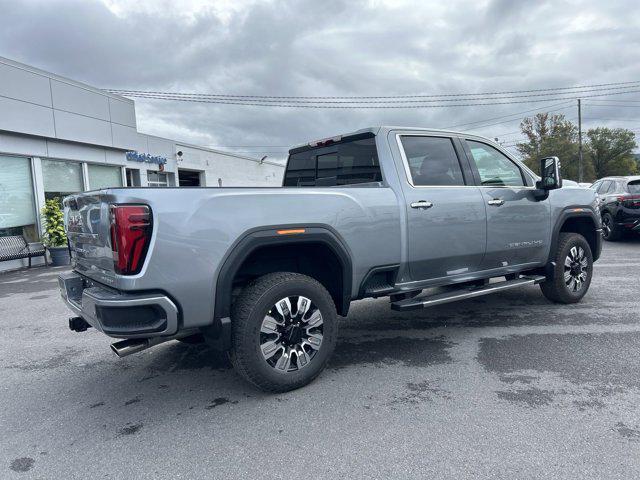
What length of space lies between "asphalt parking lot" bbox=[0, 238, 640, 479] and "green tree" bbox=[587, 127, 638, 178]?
60.9 metres

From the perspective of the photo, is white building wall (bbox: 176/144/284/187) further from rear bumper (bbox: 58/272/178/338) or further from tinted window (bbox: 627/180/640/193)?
rear bumper (bbox: 58/272/178/338)

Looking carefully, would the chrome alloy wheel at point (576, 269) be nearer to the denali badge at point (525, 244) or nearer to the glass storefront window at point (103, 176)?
the denali badge at point (525, 244)

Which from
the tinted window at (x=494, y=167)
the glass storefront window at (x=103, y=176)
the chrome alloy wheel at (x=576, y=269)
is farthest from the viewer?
the glass storefront window at (x=103, y=176)

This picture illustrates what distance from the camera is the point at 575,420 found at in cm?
286

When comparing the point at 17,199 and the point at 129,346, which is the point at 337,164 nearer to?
the point at 129,346

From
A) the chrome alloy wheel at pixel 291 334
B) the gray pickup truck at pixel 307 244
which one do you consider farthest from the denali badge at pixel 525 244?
the chrome alloy wheel at pixel 291 334

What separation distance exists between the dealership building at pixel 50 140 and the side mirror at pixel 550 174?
38.7 feet

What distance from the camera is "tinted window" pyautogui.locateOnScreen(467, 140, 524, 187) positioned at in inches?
183

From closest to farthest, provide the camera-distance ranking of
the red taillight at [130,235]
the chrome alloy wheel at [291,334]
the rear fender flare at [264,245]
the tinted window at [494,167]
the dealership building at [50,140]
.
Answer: the red taillight at [130,235] → the rear fender flare at [264,245] → the chrome alloy wheel at [291,334] → the tinted window at [494,167] → the dealership building at [50,140]

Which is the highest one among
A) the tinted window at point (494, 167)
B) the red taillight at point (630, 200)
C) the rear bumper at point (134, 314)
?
the tinted window at point (494, 167)

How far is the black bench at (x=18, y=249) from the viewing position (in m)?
10.8

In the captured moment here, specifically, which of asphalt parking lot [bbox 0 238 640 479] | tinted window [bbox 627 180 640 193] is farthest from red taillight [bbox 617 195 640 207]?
asphalt parking lot [bbox 0 238 640 479]

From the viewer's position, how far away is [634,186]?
35.0ft

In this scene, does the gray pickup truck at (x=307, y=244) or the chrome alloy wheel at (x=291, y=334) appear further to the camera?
the chrome alloy wheel at (x=291, y=334)
